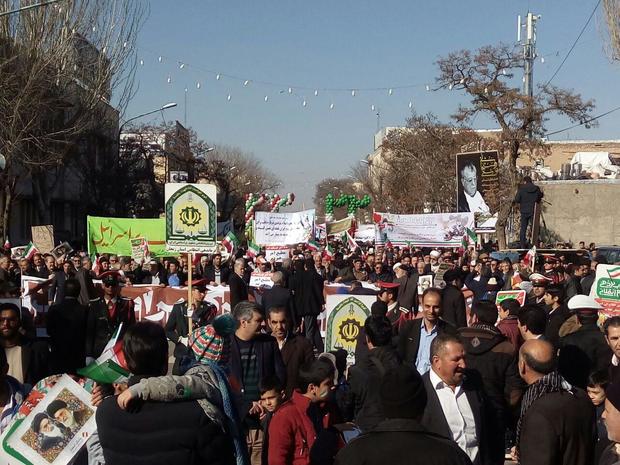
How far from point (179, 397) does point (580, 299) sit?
5.02 m

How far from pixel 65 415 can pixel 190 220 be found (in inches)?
303

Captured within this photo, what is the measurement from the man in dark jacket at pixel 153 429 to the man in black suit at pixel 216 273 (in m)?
13.0

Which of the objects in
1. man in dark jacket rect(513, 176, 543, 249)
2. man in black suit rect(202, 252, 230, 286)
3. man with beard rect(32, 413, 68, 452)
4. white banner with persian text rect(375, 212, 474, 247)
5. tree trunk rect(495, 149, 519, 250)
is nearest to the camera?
man with beard rect(32, 413, 68, 452)

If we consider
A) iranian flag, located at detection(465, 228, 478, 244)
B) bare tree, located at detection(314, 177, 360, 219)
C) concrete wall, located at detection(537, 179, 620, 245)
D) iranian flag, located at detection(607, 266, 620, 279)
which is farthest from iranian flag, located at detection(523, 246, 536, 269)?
bare tree, located at detection(314, 177, 360, 219)

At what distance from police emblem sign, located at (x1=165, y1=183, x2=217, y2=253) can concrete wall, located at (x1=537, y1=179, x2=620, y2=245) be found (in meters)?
30.8

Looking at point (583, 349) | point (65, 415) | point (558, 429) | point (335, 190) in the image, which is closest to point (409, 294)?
point (583, 349)

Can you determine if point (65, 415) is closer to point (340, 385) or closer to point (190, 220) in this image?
point (340, 385)

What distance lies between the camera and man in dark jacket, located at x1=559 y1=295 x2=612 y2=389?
618 cm

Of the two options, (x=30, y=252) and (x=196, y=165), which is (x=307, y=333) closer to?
(x=30, y=252)

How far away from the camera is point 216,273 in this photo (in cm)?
1756

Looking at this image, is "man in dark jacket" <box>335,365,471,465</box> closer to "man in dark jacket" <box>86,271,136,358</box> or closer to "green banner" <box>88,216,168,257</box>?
"man in dark jacket" <box>86,271,136,358</box>

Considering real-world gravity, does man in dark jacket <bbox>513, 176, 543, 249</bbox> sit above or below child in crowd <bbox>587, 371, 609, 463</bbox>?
above

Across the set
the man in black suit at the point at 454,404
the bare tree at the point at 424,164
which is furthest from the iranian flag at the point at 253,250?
the bare tree at the point at 424,164

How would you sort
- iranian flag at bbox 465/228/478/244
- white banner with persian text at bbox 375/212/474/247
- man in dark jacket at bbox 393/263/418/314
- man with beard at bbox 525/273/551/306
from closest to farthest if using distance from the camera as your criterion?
man with beard at bbox 525/273/551/306 → man in dark jacket at bbox 393/263/418/314 → iranian flag at bbox 465/228/478/244 → white banner with persian text at bbox 375/212/474/247
